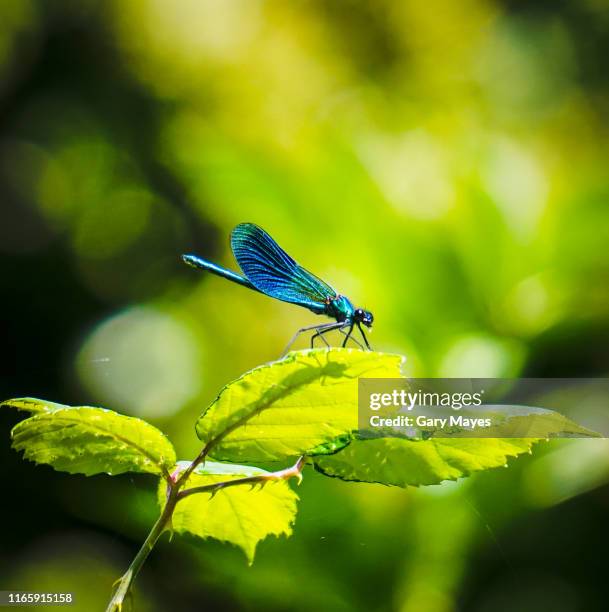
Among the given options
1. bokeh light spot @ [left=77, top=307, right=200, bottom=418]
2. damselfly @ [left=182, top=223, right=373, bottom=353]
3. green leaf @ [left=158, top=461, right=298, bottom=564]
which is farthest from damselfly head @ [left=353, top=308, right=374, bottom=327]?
bokeh light spot @ [left=77, top=307, right=200, bottom=418]

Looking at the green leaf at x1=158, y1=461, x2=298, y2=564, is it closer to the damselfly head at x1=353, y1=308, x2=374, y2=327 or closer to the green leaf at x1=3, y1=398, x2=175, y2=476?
the green leaf at x1=3, y1=398, x2=175, y2=476

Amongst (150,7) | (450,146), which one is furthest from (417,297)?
(150,7)

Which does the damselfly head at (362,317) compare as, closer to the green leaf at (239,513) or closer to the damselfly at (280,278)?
the damselfly at (280,278)

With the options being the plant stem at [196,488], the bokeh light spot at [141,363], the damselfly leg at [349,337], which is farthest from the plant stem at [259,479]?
the bokeh light spot at [141,363]

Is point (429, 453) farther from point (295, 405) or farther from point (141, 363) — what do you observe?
point (141, 363)

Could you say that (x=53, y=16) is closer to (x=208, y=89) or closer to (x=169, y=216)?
(x=208, y=89)

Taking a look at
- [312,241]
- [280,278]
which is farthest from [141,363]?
[280,278]

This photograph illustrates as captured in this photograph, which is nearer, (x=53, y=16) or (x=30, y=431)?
(x=30, y=431)
